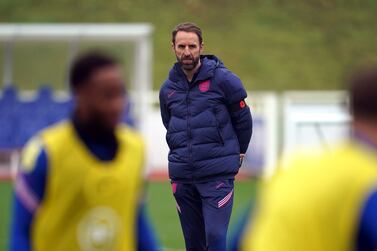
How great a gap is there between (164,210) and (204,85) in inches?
352

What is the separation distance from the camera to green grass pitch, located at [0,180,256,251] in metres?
13.9

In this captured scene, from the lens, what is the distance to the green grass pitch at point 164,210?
13.9 metres

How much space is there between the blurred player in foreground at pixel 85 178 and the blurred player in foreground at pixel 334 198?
35.3 inches

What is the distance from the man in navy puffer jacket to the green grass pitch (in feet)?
6.30

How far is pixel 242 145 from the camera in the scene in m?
9.09

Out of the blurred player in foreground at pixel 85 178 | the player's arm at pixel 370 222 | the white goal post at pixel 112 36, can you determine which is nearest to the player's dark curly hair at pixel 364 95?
the player's arm at pixel 370 222

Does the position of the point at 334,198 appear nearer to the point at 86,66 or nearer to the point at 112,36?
the point at 86,66

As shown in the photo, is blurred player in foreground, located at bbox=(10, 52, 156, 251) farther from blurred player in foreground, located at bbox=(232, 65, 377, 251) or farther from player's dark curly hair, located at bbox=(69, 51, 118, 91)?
blurred player in foreground, located at bbox=(232, 65, 377, 251)

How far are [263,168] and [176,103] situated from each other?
14.5m

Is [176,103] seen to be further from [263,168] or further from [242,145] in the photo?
[263,168]

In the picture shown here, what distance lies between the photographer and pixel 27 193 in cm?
468

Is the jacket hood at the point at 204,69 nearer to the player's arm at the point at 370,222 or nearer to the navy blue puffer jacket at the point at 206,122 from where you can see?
the navy blue puffer jacket at the point at 206,122

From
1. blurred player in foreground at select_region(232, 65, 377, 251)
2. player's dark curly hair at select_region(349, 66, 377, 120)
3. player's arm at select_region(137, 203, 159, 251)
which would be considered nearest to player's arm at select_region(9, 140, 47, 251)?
player's arm at select_region(137, 203, 159, 251)

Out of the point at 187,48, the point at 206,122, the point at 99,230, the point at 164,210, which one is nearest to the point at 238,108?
the point at 206,122
